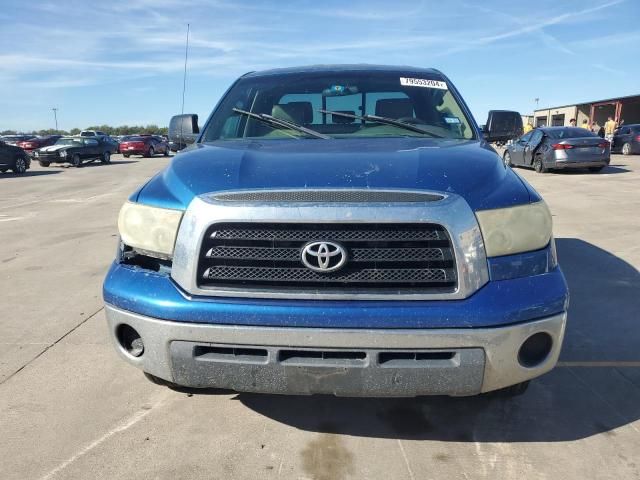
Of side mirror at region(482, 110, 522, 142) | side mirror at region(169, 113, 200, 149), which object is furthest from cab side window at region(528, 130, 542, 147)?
side mirror at region(169, 113, 200, 149)

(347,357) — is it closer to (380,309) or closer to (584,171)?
(380,309)

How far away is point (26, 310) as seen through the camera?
4406mm

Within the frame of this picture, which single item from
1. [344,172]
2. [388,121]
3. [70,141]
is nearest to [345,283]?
[344,172]

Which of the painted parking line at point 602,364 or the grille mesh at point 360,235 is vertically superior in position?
the grille mesh at point 360,235

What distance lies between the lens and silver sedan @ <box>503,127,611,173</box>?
14664 mm

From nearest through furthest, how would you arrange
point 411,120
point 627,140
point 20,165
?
point 411,120
point 20,165
point 627,140

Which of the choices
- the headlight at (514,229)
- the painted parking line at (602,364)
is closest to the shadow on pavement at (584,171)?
the painted parking line at (602,364)

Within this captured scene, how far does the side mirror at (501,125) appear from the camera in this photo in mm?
4133

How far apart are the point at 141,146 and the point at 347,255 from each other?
3441 cm

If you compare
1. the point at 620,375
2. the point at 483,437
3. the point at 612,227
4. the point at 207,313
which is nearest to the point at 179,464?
the point at 207,313

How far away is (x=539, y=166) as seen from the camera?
1611 centimetres

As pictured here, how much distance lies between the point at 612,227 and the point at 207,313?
7.11 metres

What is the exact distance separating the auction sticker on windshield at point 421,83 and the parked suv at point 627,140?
24.0m

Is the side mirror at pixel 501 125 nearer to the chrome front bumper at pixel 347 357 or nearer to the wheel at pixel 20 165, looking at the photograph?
the chrome front bumper at pixel 347 357
